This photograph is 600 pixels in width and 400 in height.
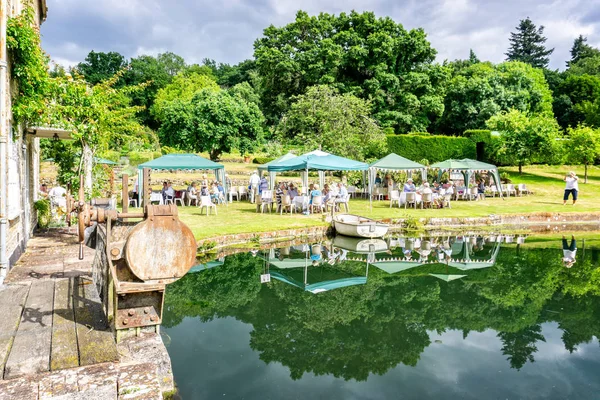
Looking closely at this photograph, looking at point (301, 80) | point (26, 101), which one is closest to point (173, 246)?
point (26, 101)

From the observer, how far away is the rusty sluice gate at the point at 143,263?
4.15 metres

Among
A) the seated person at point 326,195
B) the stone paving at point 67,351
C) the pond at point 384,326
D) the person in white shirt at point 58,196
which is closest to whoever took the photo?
the stone paving at point 67,351

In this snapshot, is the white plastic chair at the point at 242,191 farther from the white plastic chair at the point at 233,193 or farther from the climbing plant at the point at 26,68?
the climbing plant at the point at 26,68

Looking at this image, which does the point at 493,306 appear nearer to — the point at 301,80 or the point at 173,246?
the point at 173,246

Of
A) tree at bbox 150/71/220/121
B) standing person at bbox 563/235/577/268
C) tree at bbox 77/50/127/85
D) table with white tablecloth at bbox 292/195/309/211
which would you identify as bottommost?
standing person at bbox 563/235/577/268

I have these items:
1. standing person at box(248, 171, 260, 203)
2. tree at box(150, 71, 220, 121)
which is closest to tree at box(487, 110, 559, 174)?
standing person at box(248, 171, 260, 203)

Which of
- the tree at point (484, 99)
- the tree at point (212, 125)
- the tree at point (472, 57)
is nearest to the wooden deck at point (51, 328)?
the tree at point (212, 125)

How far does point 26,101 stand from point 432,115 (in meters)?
35.1

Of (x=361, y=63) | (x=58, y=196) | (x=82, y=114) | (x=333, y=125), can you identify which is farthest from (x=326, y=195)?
(x=361, y=63)

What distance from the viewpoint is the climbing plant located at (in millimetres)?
7523

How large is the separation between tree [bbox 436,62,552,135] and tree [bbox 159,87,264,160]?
1553cm

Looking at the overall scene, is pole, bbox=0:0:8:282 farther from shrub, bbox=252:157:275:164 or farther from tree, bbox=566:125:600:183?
tree, bbox=566:125:600:183

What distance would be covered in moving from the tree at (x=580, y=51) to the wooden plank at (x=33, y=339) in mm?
61716

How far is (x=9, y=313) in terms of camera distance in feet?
14.9
